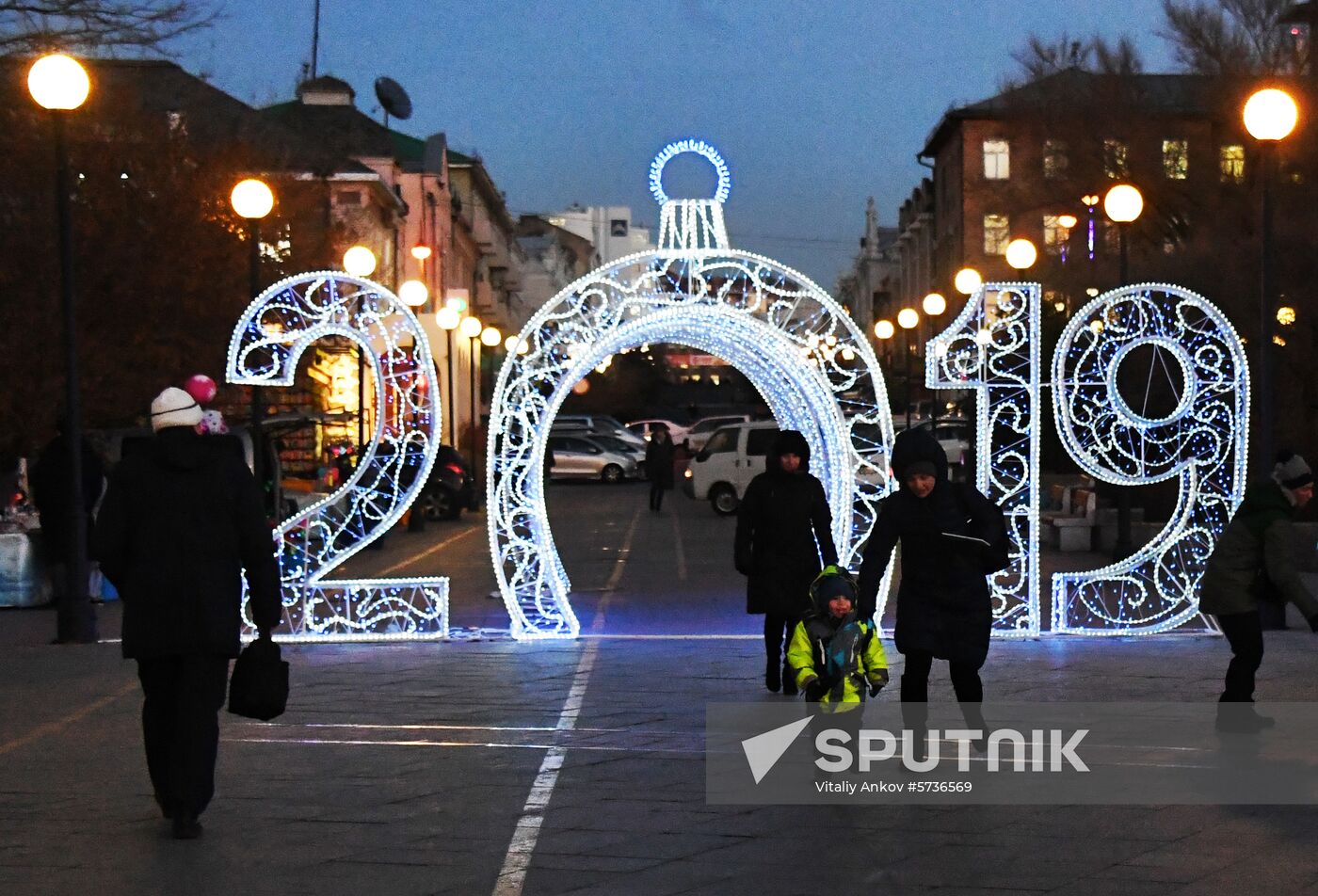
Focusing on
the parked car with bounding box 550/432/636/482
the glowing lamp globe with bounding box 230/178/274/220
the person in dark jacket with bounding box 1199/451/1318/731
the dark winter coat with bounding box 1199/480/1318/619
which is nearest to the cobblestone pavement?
the person in dark jacket with bounding box 1199/451/1318/731

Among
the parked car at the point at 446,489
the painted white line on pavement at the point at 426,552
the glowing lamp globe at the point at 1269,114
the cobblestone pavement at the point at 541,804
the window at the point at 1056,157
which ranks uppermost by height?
the window at the point at 1056,157

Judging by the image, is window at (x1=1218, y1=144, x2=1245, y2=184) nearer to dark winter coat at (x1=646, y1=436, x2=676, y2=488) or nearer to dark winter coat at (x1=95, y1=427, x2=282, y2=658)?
dark winter coat at (x1=646, y1=436, x2=676, y2=488)

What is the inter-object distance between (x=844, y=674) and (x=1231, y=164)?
38.5 metres

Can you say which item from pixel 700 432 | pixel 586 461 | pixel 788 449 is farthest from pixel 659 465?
pixel 700 432

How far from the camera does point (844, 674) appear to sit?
31.0 ft

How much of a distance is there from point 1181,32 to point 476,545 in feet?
63.2

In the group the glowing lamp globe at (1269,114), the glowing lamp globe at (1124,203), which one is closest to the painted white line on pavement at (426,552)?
the glowing lamp globe at (1124,203)

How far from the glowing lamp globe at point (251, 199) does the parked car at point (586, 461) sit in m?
33.8

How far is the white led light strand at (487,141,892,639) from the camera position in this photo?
51.7ft

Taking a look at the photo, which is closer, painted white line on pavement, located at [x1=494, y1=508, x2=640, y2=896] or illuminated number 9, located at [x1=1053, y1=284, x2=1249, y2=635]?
painted white line on pavement, located at [x1=494, y1=508, x2=640, y2=896]

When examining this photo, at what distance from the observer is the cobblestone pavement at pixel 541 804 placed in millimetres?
7355

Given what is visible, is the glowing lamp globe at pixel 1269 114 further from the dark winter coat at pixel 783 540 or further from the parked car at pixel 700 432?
the parked car at pixel 700 432

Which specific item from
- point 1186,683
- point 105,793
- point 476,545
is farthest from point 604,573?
point 105,793

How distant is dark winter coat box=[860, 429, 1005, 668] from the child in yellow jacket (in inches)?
8.7
